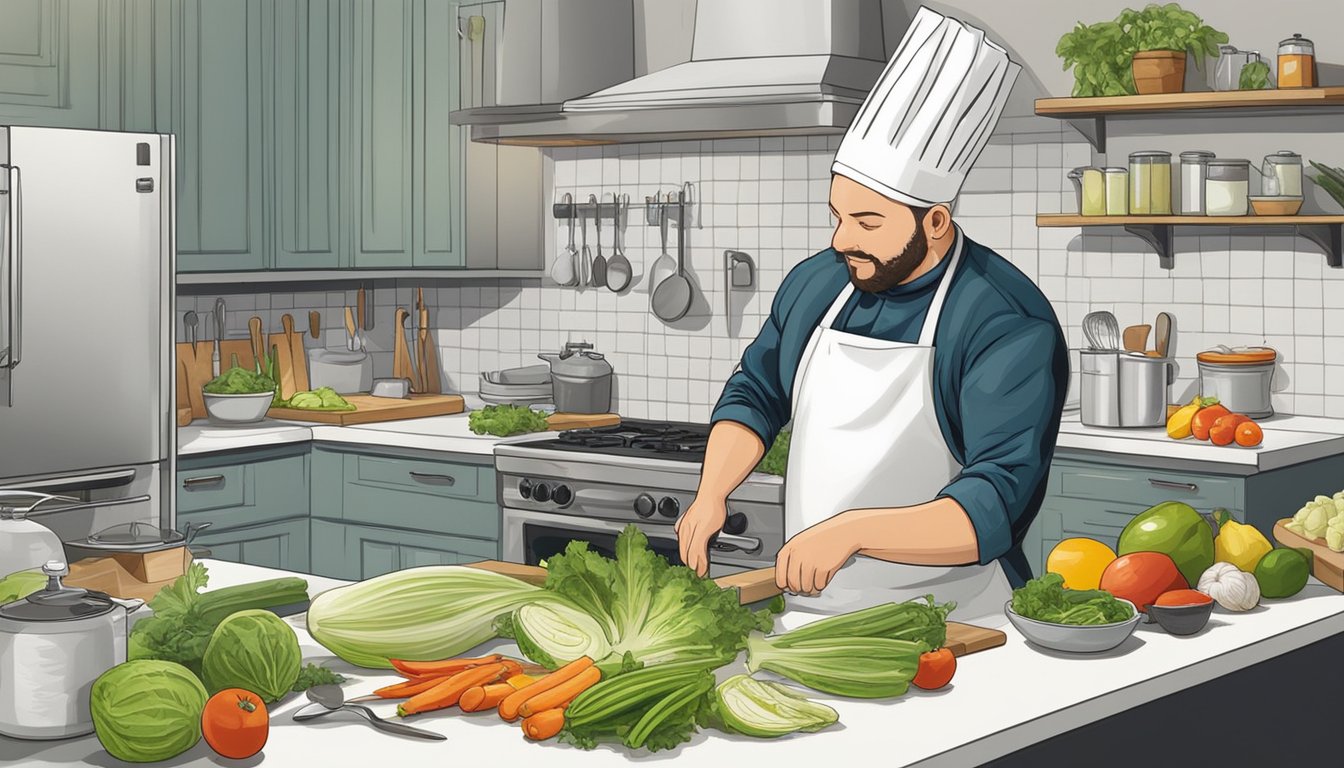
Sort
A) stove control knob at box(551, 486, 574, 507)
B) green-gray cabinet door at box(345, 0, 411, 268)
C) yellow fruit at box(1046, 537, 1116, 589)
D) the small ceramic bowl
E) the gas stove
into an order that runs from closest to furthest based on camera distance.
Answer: the small ceramic bowl → yellow fruit at box(1046, 537, 1116, 589) → the gas stove → stove control knob at box(551, 486, 574, 507) → green-gray cabinet door at box(345, 0, 411, 268)

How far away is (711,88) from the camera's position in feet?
13.5

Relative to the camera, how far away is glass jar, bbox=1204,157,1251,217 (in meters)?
3.88

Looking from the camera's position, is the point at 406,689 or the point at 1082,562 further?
the point at 1082,562

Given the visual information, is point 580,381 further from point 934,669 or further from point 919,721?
point 919,721

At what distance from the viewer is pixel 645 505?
399cm

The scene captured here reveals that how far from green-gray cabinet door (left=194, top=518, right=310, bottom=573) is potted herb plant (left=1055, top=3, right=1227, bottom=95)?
247 centimetres

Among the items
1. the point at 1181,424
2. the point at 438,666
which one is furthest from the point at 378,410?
the point at 438,666

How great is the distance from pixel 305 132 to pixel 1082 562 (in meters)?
3.18

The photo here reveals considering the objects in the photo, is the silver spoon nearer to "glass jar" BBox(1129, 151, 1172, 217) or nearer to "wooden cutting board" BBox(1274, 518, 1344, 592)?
"wooden cutting board" BBox(1274, 518, 1344, 592)

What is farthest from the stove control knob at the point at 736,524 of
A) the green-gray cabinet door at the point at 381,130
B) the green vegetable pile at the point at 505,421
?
the green-gray cabinet door at the point at 381,130

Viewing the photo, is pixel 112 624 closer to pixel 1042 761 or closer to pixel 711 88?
pixel 1042 761

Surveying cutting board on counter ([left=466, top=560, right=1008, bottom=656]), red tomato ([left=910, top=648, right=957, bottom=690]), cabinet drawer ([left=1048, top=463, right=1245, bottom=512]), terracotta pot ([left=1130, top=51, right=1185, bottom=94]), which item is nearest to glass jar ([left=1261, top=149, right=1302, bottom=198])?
terracotta pot ([left=1130, top=51, right=1185, bottom=94])

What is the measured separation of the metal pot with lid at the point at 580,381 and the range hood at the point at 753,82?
2.43 ft

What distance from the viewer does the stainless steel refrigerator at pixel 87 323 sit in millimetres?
3627
